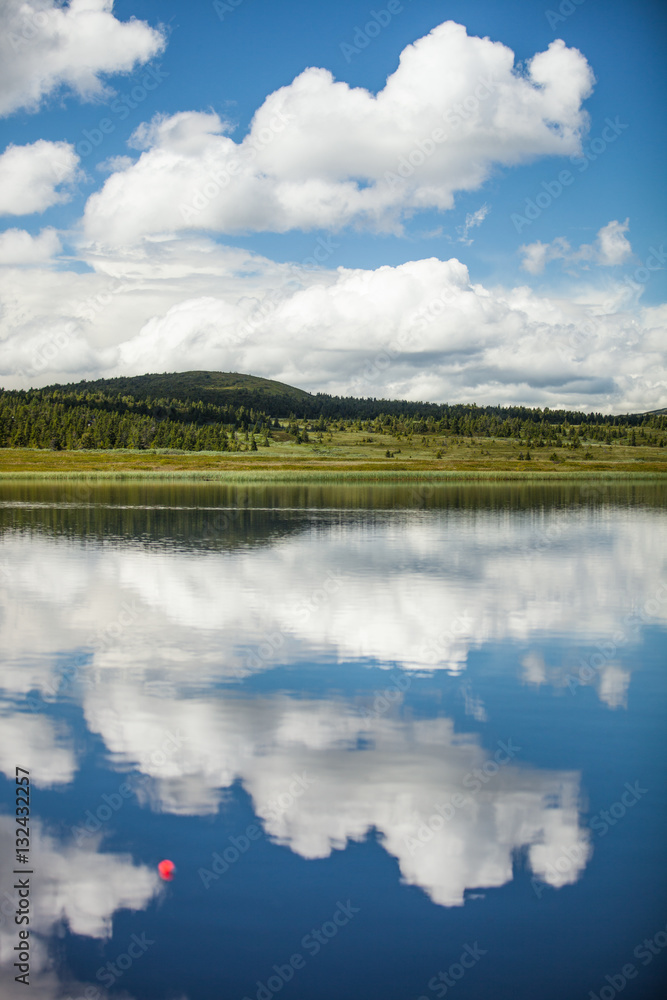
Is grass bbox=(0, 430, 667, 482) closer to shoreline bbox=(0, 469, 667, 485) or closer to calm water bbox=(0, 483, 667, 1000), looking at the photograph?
shoreline bbox=(0, 469, 667, 485)

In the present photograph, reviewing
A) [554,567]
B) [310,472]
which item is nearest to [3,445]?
[310,472]

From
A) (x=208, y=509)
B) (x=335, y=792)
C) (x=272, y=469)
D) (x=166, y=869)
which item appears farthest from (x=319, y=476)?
(x=166, y=869)

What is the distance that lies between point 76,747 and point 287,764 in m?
3.45

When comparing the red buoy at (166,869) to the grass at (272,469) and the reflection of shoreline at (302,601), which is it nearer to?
the reflection of shoreline at (302,601)

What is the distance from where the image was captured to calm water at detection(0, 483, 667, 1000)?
760cm

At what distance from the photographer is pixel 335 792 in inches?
416

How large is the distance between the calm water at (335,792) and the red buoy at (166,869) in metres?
0.13

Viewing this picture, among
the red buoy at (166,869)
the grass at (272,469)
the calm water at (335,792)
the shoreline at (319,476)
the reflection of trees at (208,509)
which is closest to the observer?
the calm water at (335,792)

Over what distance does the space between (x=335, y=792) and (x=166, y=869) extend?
8.40 feet

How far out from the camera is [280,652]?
724 inches

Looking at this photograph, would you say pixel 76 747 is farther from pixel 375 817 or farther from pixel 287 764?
pixel 375 817

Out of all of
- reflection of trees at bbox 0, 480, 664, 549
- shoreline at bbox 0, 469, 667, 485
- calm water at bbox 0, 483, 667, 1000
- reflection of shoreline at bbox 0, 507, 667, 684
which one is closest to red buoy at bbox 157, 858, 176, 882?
calm water at bbox 0, 483, 667, 1000

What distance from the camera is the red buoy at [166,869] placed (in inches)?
343

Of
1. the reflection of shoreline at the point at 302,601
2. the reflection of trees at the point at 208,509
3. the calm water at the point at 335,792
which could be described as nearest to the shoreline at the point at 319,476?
the reflection of trees at the point at 208,509
